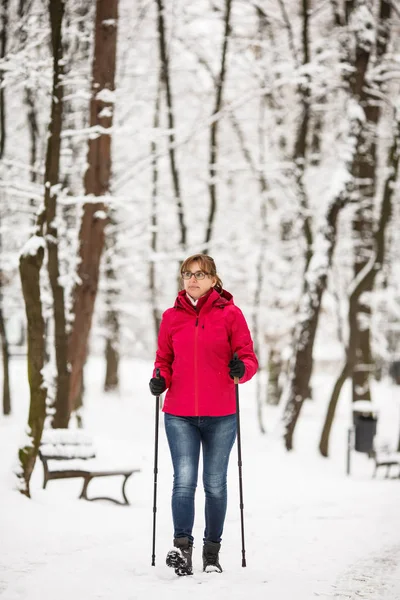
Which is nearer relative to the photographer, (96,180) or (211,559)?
(211,559)

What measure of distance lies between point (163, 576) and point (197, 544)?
991 mm

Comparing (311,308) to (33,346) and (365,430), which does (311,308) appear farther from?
(33,346)

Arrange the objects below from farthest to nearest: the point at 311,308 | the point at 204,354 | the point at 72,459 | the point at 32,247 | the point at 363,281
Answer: the point at 363,281 < the point at 311,308 < the point at 72,459 < the point at 32,247 < the point at 204,354

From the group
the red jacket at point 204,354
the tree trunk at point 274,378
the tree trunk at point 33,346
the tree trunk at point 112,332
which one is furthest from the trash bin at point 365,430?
the tree trunk at point 274,378

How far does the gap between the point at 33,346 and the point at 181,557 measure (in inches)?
119

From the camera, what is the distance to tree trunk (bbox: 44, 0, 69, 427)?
670 cm

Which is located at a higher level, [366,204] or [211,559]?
[366,204]

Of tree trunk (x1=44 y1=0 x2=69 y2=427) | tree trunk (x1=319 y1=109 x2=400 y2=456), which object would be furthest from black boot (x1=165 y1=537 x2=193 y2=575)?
tree trunk (x1=319 y1=109 x2=400 y2=456)

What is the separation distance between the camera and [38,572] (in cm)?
440

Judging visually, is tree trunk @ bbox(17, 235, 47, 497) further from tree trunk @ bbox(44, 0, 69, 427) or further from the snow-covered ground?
tree trunk @ bbox(44, 0, 69, 427)

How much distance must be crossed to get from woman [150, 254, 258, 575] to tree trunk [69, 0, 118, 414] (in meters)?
4.28

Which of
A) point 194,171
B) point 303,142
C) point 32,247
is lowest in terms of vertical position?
point 32,247

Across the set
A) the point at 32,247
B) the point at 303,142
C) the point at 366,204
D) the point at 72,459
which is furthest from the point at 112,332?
the point at 32,247

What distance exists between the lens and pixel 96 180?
29.2ft
